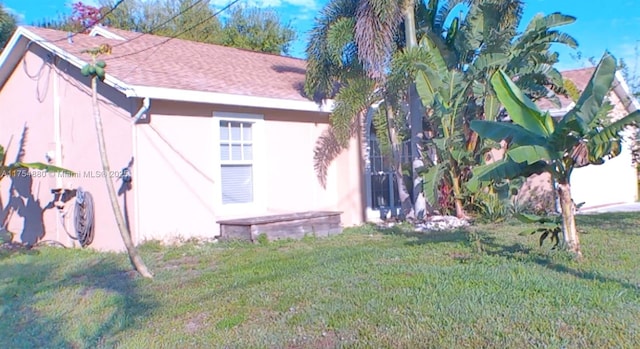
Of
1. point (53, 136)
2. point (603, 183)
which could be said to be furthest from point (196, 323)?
point (603, 183)

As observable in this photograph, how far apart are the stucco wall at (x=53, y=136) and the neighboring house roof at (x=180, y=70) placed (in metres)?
0.47

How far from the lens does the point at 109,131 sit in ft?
37.7

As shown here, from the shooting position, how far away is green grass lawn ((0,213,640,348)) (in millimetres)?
5359

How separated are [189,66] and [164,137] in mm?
2453

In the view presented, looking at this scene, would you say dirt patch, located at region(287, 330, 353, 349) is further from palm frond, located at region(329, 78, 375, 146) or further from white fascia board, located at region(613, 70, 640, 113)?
white fascia board, located at region(613, 70, 640, 113)

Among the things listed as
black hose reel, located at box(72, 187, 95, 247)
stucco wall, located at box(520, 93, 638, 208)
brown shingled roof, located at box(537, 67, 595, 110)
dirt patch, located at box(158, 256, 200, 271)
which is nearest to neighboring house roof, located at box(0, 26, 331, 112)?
black hose reel, located at box(72, 187, 95, 247)

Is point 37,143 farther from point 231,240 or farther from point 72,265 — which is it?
point 231,240

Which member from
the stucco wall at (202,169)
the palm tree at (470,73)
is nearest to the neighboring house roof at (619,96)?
the palm tree at (470,73)

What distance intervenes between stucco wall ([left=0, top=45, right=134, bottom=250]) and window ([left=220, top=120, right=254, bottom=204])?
1.98 m

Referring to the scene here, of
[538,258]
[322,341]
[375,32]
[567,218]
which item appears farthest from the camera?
[375,32]

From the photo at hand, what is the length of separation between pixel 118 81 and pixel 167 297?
4.65 metres

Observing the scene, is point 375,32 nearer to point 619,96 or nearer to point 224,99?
point 224,99

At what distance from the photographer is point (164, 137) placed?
11328mm

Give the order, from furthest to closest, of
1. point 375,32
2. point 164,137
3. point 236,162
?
point 236,162, point 375,32, point 164,137
